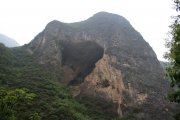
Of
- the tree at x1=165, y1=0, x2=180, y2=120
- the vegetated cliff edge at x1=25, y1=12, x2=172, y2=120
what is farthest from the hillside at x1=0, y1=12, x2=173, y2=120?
the tree at x1=165, y1=0, x2=180, y2=120

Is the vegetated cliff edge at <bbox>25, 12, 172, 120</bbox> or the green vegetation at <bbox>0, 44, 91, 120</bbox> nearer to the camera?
the green vegetation at <bbox>0, 44, 91, 120</bbox>

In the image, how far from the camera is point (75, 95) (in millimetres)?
58062

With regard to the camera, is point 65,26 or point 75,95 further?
point 65,26

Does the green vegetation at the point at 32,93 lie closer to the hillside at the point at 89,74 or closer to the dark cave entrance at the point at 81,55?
the hillside at the point at 89,74

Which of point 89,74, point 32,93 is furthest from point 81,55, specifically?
point 32,93

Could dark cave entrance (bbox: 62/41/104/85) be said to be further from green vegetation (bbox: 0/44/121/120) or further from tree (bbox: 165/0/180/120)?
tree (bbox: 165/0/180/120)

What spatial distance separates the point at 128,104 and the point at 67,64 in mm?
16507

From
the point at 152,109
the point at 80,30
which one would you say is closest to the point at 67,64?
the point at 80,30

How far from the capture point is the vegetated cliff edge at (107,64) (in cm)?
5684

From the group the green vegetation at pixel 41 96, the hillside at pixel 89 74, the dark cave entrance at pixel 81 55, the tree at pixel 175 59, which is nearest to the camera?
the tree at pixel 175 59

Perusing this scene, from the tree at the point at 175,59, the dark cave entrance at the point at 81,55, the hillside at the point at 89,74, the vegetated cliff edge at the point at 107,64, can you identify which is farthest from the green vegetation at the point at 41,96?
the tree at the point at 175,59

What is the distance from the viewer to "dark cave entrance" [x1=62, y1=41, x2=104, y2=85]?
66200mm

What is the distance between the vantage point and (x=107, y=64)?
61812mm

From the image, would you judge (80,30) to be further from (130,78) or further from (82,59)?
(130,78)
